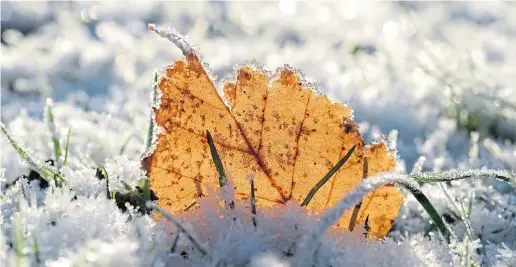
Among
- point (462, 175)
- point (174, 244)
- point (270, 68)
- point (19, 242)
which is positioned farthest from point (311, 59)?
point (19, 242)

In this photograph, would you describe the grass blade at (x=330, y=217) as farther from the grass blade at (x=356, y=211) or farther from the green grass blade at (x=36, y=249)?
the green grass blade at (x=36, y=249)

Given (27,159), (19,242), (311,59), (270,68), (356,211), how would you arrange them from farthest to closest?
(311,59), (270,68), (27,159), (356,211), (19,242)

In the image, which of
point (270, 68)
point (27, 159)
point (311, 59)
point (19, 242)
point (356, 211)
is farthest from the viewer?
point (311, 59)

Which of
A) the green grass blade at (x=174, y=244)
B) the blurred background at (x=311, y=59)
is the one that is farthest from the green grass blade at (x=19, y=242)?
the blurred background at (x=311, y=59)

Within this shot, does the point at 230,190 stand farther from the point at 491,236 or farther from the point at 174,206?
the point at 491,236

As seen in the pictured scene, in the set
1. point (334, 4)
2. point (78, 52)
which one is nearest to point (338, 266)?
point (78, 52)

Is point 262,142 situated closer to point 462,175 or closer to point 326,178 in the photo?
point 326,178

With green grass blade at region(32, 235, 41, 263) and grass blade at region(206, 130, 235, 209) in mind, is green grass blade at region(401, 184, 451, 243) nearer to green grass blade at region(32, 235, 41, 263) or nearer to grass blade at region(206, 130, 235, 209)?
grass blade at region(206, 130, 235, 209)
